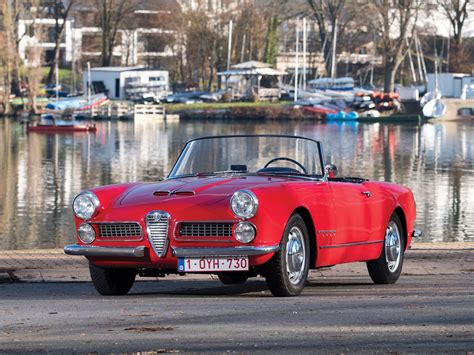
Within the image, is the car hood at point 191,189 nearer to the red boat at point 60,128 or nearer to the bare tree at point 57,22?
the red boat at point 60,128

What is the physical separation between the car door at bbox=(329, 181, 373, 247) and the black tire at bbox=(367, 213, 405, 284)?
1.32 ft

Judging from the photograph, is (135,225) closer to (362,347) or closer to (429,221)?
(362,347)

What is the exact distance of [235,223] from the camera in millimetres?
9812

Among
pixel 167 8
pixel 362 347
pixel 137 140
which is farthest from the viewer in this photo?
pixel 167 8

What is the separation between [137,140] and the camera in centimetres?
6619

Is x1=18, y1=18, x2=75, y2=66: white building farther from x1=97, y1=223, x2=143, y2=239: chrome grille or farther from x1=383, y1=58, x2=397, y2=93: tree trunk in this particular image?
x1=97, y1=223, x2=143, y2=239: chrome grille

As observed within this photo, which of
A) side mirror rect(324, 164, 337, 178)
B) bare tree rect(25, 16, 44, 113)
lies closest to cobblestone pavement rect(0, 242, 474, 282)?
side mirror rect(324, 164, 337, 178)

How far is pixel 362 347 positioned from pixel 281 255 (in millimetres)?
2283

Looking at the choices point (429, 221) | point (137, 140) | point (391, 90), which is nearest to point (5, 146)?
point (137, 140)

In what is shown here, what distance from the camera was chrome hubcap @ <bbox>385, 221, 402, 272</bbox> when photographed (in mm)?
11797

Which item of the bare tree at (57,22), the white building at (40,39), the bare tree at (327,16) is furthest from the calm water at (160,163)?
the bare tree at (57,22)

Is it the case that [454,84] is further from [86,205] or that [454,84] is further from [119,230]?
[119,230]

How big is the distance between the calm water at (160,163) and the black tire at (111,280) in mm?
9903

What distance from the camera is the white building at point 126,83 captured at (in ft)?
339
